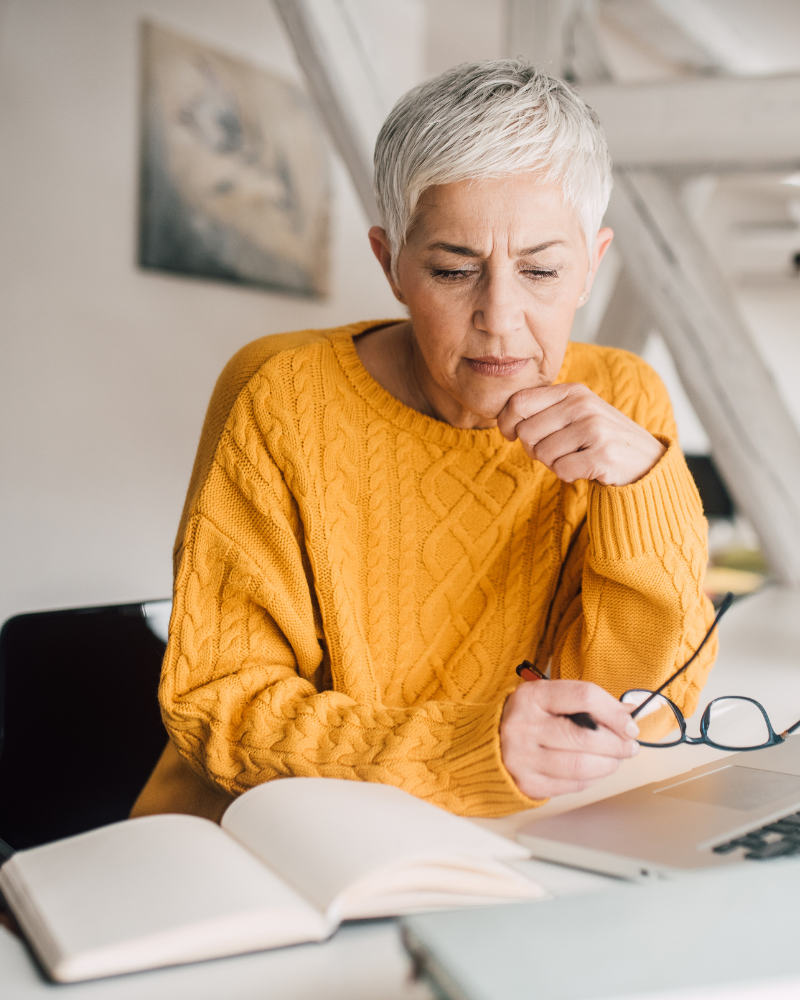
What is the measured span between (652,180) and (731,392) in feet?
1.45

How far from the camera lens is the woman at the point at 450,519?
798 mm

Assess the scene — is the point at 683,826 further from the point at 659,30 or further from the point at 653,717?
the point at 659,30

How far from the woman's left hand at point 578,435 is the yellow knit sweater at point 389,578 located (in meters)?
0.02

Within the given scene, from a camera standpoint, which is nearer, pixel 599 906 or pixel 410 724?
pixel 599 906

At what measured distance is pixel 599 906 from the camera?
0.45 m

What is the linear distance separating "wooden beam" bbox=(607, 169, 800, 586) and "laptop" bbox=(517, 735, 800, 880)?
40.4 inches

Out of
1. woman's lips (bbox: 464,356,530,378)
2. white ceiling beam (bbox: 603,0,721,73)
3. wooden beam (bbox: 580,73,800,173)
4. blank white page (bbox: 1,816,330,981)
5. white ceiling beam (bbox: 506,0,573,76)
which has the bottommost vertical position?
blank white page (bbox: 1,816,330,981)

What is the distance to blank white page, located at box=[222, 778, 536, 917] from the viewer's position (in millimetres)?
537

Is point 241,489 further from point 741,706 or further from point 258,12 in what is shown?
point 258,12

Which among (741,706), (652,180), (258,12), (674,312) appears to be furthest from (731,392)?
(258,12)

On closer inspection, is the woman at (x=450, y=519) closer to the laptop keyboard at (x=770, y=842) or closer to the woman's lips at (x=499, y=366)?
the woman's lips at (x=499, y=366)

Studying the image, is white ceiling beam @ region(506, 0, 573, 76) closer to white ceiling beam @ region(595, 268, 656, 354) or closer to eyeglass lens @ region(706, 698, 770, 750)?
white ceiling beam @ region(595, 268, 656, 354)

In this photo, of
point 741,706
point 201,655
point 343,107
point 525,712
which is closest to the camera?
point 525,712

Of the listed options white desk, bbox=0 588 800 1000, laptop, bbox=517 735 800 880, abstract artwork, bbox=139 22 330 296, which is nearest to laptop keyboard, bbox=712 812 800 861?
laptop, bbox=517 735 800 880
